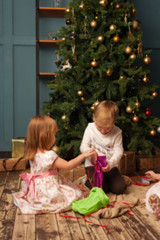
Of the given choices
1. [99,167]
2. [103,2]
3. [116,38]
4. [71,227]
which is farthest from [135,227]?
[103,2]

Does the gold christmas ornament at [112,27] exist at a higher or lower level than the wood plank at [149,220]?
higher

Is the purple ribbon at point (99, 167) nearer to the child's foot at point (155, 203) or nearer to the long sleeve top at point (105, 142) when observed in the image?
the long sleeve top at point (105, 142)

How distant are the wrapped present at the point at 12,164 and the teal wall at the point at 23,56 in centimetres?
114

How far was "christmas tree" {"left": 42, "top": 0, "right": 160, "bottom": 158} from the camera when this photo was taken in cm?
329

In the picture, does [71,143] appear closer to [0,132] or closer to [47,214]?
[47,214]

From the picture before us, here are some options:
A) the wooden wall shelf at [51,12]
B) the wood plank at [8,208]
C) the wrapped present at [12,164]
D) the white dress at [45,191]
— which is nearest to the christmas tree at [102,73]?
the wrapped present at [12,164]

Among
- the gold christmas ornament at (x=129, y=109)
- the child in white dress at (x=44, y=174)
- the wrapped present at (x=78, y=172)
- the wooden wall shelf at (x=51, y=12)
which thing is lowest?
the wrapped present at (x=78, y=172)

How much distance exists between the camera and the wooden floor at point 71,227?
6.22 ft

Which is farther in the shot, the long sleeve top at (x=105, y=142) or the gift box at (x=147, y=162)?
the gift box at (x=147, y=162)

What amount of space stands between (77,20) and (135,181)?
1.92 meters

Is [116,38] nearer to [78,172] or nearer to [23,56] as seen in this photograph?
[78,172]

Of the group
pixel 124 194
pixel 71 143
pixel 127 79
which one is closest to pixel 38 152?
pixel 124 194

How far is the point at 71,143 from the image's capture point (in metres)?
3.40

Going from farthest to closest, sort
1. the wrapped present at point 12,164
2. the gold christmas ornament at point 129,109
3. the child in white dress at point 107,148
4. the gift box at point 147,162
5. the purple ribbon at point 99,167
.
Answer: the gift box at point 147,162, the wrapped present at point 12,164, the gold christmas ornament at point 129,109, the child in white dress at point 107,148, the purple ribbon at point 99,167
